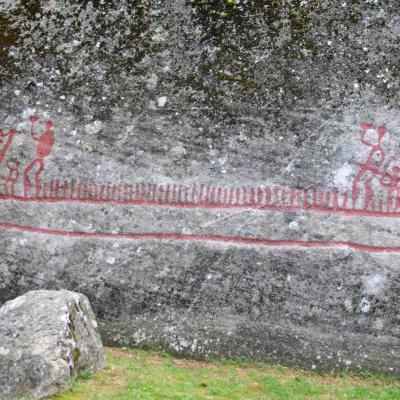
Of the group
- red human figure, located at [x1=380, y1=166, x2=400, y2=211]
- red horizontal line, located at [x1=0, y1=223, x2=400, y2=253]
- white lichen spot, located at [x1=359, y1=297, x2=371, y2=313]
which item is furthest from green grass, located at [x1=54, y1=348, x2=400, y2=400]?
red human figure, located at [x1=380, y1=166, x2=400, y2=211]

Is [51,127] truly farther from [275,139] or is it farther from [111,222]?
[275,139]

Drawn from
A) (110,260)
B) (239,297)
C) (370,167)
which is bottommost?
(239,297)

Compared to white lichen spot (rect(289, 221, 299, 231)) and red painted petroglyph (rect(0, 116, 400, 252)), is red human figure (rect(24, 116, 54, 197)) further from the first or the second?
white lichen spot (rect(289, 221, 299, 231))

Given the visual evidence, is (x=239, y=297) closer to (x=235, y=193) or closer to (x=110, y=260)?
(x=235, y=193)

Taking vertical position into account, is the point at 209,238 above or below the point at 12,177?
below

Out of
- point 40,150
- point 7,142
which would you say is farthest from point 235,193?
point 7,142

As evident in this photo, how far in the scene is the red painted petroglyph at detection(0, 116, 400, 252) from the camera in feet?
19.9

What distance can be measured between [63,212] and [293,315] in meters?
2.52

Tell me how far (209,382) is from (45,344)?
1482 millimetres

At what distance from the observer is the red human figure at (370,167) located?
6086 mm

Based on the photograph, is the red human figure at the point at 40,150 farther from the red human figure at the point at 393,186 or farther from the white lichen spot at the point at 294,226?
the red human figure at the point at 393,186

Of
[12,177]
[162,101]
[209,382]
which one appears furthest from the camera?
[12,177]

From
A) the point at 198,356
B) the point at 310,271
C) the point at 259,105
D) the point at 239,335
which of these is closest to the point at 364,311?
the point at 310,271

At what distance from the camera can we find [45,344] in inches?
191
